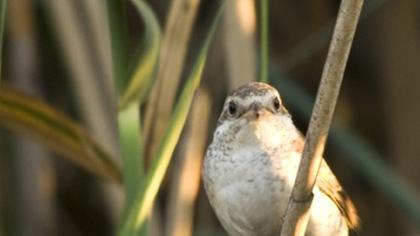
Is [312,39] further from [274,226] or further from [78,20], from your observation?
[274,226]

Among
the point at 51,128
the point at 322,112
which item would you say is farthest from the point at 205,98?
the point at 322,112

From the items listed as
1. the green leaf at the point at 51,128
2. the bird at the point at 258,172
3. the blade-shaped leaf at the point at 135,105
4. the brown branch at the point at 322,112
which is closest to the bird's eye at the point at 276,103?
the bird at the point at 258,172

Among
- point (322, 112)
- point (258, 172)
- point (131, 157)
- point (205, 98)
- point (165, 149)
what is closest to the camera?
point (322, 112)

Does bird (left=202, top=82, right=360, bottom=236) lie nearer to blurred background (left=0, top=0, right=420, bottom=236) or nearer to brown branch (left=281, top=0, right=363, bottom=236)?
brown branch (left=281, top=0, right=363, bottom=236)

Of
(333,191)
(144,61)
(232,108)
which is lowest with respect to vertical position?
(333,191)

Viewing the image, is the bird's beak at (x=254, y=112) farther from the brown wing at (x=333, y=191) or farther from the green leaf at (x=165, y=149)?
the green leaf at (x=165, y=149)

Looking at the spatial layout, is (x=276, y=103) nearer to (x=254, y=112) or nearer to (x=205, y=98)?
(x=254, y=112)
